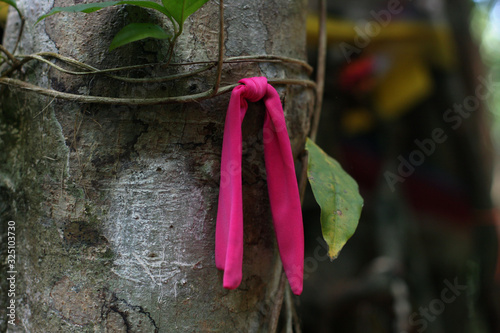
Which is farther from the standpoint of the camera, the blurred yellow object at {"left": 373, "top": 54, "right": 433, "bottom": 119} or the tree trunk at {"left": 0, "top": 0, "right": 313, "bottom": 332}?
the blurred yellow object at {"left": 373, "top": 54, "right": 433, "bottom": 119}

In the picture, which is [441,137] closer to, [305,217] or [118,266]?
[305,217]

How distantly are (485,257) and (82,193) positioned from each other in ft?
5.53

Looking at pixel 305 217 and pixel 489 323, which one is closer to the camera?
pixel 489 323

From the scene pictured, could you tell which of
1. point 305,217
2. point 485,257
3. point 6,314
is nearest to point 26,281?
point 6,314

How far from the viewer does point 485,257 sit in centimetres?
169

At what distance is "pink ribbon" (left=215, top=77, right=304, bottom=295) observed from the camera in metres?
0.55

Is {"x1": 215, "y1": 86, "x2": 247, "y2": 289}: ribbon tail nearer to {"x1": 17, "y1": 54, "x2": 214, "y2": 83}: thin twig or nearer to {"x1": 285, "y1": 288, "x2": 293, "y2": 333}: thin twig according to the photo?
{"x1": 17, "y1": 54, "x2": 214, "y2": 83}: thin twig

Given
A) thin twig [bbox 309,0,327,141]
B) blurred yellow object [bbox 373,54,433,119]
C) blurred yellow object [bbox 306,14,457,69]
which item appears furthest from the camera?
blurred yellow object [bbox 373,54,433,119]

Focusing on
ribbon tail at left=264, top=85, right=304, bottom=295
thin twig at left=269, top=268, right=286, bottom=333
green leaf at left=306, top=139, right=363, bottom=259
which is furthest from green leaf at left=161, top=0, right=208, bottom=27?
thin twig at left=269, top=268, right=286, bottom=333

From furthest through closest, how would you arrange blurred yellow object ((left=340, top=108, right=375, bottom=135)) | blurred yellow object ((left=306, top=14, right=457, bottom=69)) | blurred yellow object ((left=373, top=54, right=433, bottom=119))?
blurred yellow object ((left=340, top=108, right=375, bottom=135)) → blurred yellow object ((left=373, top=54, right=433, bottom=119)) → blurred yellow object ((left=306, top=14, right=457, bottom=69))

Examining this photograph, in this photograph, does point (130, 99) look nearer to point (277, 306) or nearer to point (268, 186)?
point (268, 186)

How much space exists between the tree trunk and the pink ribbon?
0.04 m

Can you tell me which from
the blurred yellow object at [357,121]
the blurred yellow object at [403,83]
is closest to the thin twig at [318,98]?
the blurred yellow object at [403,83]

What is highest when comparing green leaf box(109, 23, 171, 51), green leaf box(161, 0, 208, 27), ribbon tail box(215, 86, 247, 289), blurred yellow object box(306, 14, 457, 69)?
blurred yellow object box(306, 14, 457, 69)
